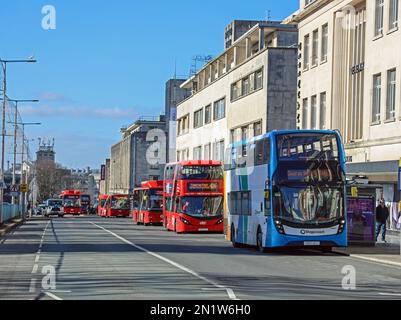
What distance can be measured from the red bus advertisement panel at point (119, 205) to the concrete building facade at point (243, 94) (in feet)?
28.2

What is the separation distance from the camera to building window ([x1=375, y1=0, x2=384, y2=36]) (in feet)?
132

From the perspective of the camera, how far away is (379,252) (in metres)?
30.1

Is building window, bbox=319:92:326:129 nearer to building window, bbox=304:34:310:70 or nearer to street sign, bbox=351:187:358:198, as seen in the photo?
building window, bbox=304:34:310:70

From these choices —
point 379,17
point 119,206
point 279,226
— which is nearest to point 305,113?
point 379,17

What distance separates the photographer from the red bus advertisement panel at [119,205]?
9212 cm

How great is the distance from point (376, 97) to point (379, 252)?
12.7 meters

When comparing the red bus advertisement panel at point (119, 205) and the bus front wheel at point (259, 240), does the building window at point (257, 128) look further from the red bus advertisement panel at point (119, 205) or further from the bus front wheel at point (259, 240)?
the red bus advertisement panel at point (119, 205)

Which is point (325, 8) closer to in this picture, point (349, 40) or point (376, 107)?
point (349, 40)

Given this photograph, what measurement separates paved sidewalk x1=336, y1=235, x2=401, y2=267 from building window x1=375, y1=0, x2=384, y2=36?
10.6 meters

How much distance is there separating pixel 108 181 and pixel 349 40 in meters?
145

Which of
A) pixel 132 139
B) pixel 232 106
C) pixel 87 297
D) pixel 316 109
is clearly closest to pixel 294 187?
pixel 87 297

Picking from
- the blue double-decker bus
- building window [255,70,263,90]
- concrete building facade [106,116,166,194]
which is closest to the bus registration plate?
the blue double-decker bus

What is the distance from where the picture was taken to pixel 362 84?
1698 inches

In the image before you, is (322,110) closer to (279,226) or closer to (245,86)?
(245,86)
